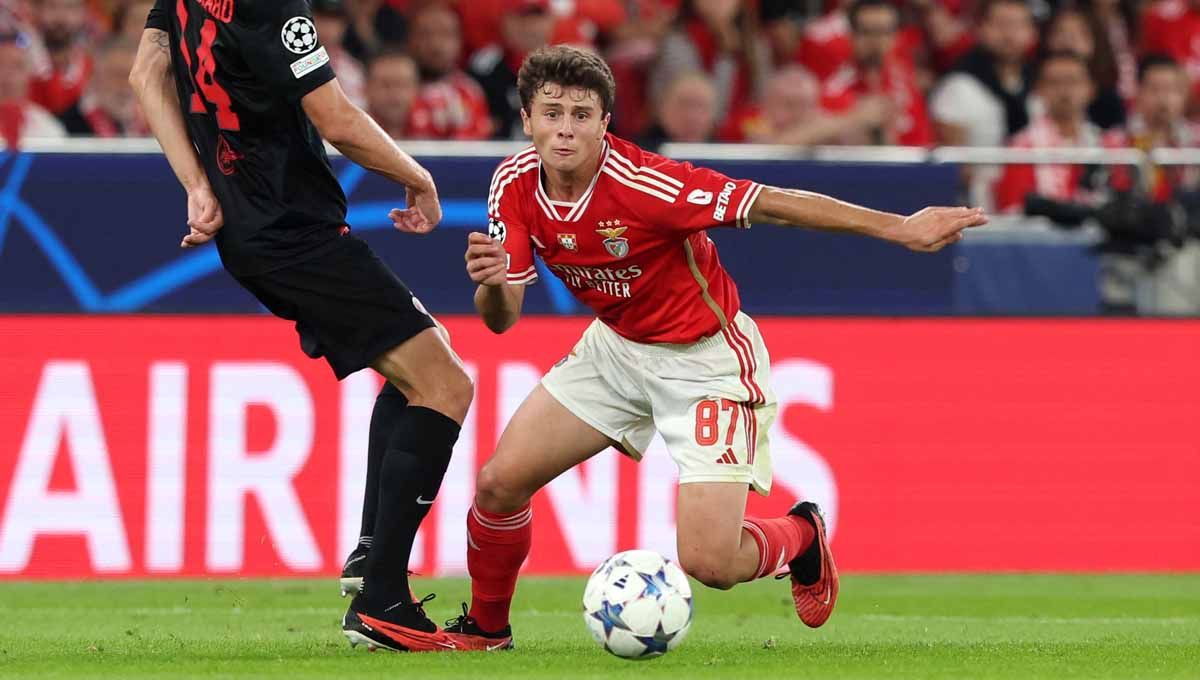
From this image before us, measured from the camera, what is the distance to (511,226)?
649 cm

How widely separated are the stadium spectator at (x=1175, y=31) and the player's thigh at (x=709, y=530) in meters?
8.47

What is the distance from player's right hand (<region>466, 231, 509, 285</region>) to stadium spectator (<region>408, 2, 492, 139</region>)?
5724mm

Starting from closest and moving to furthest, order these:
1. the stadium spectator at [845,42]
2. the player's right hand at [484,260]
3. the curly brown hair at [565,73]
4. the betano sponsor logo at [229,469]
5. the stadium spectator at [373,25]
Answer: the player's right hand at [484,260], the curly brown hair at [565,73], the betano sponsor logo at [229,469], the stadium spectator at [373,25], the stadium spectator at [845,42]

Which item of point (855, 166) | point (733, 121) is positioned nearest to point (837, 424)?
point (855, 166)

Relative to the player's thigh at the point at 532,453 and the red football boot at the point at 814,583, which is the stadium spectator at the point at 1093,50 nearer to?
the red football boot at the point at 814,583

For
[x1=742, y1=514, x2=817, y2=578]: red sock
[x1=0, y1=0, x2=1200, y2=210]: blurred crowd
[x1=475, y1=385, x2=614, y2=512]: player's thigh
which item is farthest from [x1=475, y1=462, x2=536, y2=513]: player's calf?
[x1=0, y1=0, x2=1200, y2=210]: blurred crowd

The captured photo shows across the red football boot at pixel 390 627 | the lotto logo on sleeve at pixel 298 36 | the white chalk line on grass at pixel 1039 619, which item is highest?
the lotto logo on sleeve at pixel 298 36

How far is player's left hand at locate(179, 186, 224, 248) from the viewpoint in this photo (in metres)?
6.34

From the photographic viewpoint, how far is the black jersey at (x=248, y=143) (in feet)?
20.7

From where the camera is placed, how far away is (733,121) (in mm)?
12414

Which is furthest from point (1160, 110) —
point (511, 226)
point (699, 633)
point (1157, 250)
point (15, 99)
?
point (511, 226)

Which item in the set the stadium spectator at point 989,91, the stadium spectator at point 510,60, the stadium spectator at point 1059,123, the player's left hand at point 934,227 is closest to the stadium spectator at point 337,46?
the stadium spectator at point 510,60

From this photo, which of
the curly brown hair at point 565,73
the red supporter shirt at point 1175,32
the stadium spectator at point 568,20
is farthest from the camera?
the red supporter shirt at point 1175,32

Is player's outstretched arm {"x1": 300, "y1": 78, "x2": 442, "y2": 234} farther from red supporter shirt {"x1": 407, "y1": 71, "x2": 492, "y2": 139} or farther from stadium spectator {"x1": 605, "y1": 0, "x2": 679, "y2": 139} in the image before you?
stadium spectator {"x1": 605, "y1": 0, "x2": 679, "y2": 139}
